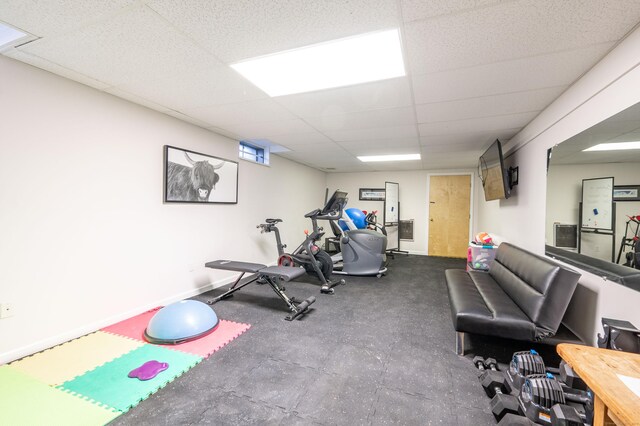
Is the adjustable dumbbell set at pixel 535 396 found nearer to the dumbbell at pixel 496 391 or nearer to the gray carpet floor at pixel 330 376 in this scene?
the dumbbell at pixel 496 391

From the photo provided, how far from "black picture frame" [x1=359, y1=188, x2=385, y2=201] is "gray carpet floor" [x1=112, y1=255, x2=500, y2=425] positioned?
14.5 ft

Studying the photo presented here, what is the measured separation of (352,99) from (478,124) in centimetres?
177

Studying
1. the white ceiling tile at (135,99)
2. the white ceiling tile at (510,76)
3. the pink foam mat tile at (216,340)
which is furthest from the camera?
the white ceiling tile at (135,99)

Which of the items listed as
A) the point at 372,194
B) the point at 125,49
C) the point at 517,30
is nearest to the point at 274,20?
the point at 125,49

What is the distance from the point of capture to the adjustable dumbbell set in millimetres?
1268

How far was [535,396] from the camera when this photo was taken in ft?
4.60

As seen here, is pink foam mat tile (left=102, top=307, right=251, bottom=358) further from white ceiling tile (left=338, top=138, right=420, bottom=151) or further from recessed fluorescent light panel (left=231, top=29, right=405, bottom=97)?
white ceiling tile (left=338, top=138, right=420, bottom=151)

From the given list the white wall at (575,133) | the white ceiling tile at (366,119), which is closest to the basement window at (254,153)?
the white ceiling tile at (366,119)

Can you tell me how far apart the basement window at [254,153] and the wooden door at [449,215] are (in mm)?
4446

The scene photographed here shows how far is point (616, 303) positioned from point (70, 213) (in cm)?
414

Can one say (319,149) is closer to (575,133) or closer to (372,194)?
(372,194)

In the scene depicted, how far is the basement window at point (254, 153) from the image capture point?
4.45 metres

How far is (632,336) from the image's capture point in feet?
4.09

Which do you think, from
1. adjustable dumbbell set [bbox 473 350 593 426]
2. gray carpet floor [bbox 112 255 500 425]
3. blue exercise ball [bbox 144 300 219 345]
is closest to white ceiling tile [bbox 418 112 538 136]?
gray carpet floor [bbox 112 255 500 425]
